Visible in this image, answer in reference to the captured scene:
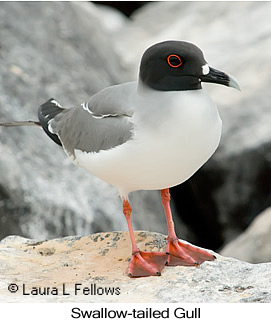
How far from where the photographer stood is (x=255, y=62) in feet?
26.8

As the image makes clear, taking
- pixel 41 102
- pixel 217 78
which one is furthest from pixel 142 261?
pixel 41 102

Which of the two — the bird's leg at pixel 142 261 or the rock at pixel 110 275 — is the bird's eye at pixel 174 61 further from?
the rock at pixel 110 275

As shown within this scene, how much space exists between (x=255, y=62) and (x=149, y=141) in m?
4.79

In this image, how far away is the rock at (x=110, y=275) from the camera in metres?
3.81

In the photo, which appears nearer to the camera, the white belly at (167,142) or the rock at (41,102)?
the white belly at (167,142)

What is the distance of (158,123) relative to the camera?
3674mm

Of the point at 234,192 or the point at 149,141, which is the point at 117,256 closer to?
the point at 149,141

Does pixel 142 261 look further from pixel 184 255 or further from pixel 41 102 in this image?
pixel 41 102

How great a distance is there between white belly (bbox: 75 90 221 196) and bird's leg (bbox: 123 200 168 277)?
15.1 inches

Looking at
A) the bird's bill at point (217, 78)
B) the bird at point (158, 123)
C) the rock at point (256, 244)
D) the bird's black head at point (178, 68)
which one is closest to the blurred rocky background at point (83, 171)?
the rock at point (256, 244)

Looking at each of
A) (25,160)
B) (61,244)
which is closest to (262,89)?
(25,160)

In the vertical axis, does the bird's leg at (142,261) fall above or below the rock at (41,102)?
below

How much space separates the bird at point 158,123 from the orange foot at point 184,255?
20cm

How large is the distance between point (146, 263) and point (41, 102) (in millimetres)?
2736
